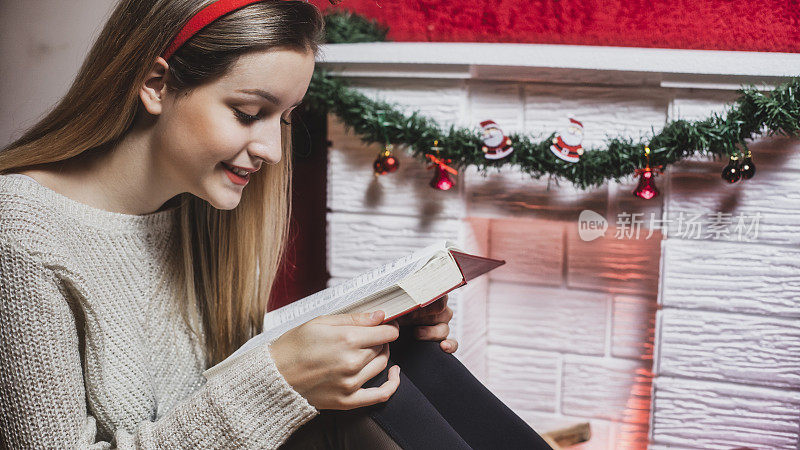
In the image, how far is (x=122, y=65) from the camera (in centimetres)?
83

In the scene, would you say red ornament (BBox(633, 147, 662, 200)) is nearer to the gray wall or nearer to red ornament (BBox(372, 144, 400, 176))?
red ornament (BBox(372, 144, 400, 176))

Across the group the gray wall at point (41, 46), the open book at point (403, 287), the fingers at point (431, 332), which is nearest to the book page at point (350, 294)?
the open book at point (403, 287)

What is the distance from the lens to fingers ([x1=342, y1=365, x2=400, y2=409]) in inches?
29.5

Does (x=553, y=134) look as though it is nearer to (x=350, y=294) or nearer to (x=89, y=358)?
(x=350, y=294)

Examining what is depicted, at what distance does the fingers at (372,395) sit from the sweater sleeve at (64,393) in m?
0.05

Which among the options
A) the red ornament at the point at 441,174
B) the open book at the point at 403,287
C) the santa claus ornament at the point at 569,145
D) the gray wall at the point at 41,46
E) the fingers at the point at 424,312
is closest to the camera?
the open book at the point at 403,287

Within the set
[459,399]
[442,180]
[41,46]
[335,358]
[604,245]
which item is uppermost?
[41,46]

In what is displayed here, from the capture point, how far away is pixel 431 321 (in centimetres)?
96

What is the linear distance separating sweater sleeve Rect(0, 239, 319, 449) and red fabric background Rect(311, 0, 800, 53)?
0.95 m

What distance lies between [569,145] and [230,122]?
0.69m

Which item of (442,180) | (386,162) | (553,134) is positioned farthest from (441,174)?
(553,134)

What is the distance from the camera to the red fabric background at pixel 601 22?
4.27 ft

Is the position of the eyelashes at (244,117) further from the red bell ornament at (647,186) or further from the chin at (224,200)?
the red bell ornament at (647,186)

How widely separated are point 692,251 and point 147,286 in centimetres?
100
